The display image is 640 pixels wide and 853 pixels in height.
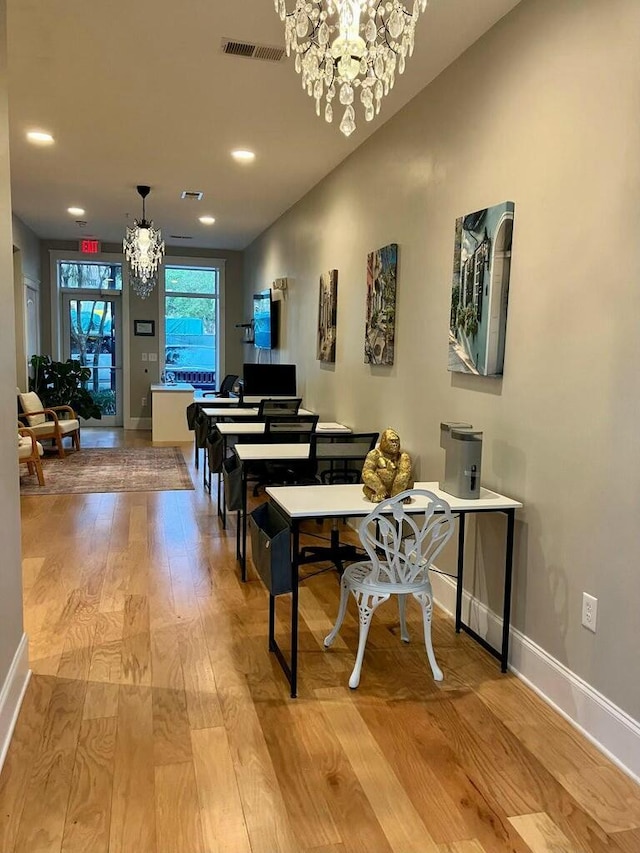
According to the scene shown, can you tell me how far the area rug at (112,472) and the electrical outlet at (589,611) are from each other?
14.0 feet

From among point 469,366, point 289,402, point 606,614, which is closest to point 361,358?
point 289,402

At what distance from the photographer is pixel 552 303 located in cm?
251

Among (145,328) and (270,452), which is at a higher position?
(145,328)

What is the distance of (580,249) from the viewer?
2.35m

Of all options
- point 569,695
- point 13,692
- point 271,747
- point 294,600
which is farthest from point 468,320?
point 13,692

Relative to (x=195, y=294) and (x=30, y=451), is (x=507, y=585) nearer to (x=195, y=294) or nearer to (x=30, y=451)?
(x=30, y=451)

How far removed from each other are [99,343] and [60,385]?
187cm

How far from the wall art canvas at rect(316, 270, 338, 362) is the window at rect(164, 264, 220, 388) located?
4.98 metres

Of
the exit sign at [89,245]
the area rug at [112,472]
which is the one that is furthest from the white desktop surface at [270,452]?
the exit sign at [89,245]

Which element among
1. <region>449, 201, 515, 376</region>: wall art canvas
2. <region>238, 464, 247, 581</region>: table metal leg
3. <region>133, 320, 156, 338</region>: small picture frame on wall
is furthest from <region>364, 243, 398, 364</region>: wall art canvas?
<region>133, 320, 156, 338</region>: small picture frame on wall

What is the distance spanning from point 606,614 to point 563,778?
0.54 meters

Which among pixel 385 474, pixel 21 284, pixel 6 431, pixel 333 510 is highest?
pixel 21 284

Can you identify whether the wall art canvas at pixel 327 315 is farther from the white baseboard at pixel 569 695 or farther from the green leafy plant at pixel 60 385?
the green leafy plant at pixel 60 385

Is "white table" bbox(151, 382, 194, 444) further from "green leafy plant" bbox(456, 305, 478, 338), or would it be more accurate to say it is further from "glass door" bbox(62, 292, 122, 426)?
"green leafy plant" bbox(456, 305, 478, 338)
